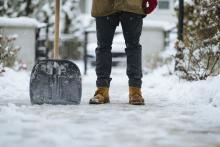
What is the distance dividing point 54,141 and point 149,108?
1793mm

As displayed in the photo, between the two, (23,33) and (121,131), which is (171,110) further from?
(23,33)

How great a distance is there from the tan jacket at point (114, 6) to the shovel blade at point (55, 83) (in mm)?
569

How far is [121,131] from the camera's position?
3.41 meters

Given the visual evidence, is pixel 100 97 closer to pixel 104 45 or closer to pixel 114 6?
pixel 104 45

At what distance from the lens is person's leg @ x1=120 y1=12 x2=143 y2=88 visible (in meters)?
5.02

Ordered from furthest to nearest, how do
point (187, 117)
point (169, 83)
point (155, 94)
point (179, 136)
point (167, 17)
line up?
point (167, 17) < point (169, 83) < point (155, 94) < point (187, 117) < point (179, 136)

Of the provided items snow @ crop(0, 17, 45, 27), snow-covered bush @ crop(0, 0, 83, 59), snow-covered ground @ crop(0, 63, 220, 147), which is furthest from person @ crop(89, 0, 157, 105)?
snow-covered bush @ crop(0, 0, 83, 59)

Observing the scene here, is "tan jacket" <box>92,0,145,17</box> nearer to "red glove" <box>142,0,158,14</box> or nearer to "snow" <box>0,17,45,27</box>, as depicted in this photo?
"red glove" <box>142,0,158,14</box>

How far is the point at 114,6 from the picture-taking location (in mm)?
4984

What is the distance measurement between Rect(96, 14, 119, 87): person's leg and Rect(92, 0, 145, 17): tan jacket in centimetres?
7

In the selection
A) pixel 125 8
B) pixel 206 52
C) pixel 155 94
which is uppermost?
pixel 125 8

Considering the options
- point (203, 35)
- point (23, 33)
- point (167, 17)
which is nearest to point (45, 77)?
point (203, 35)

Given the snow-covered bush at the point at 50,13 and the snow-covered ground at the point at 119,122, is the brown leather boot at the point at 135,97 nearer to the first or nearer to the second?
the snow-covered ground at the point at 119,122

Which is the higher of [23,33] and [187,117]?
[23,33]
